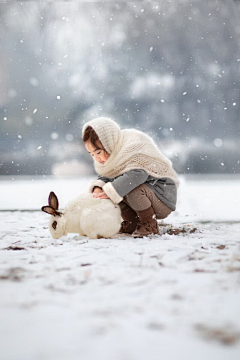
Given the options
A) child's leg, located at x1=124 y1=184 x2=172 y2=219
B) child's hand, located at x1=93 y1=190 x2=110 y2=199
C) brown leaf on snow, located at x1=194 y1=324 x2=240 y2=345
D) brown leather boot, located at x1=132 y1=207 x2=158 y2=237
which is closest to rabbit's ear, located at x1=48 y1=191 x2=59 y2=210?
child's hand, located at x1=93 y1=190 x2=110 y2=199

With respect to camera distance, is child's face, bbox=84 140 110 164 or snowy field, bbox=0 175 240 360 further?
child's face, bbox=84 140 110 164

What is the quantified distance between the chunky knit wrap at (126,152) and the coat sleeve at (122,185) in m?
0.06

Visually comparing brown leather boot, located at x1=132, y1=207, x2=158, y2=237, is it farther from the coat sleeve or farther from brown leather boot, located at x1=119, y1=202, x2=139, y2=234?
the coat sleeve

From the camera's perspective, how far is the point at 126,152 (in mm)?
2346

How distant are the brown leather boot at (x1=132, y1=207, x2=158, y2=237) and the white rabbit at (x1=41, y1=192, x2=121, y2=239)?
0.23m

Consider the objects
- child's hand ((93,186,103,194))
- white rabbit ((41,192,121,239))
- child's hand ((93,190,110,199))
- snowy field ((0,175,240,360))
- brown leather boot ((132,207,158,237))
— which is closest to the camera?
snowy field ((0,175,240,360))

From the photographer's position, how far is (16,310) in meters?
1.02

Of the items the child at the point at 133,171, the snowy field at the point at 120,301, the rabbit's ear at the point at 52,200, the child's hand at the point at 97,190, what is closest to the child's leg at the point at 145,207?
the child at the point at 133,171

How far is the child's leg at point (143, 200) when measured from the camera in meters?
2.33

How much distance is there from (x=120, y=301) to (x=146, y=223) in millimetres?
1348

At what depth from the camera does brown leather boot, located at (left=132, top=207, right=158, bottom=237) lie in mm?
2381

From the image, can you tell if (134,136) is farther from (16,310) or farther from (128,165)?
(16,310)

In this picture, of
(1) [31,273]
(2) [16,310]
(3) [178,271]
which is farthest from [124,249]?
(2) [16,310]

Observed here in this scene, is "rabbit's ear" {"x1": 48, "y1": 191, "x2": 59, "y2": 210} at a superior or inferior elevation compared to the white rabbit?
superior
